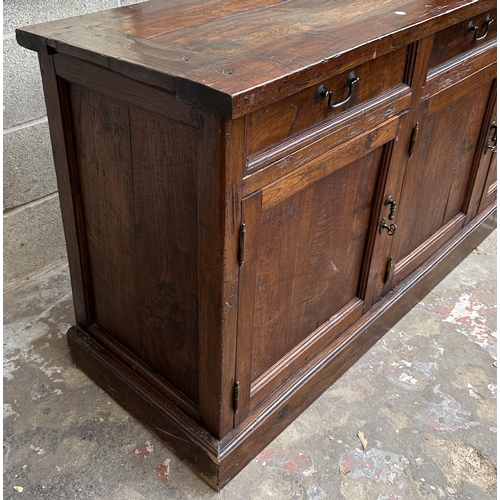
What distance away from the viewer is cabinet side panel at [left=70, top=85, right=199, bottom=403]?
1.18 metres

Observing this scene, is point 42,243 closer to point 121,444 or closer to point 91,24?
point 121,444

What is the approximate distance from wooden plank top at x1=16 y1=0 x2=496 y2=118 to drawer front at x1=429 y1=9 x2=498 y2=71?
52 millimetres

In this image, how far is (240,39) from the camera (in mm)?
1200

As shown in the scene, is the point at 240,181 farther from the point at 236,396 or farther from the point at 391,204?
the point at 391,204

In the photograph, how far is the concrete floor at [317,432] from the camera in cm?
145

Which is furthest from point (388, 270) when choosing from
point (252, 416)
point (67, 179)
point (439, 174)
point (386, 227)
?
point (67, 179)

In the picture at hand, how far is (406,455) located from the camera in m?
1.55

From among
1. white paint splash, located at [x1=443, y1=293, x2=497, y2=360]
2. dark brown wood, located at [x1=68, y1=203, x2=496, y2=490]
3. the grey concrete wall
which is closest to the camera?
dark brown wood, located at [x1=68, y1=203, x2=496, y2=490]

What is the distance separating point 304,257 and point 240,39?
52 centimetres

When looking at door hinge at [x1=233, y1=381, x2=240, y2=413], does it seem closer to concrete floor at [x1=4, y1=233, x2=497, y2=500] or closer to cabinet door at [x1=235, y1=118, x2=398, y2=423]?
cabinet door at [x1=235, y1=118, x2=398, y2=423]

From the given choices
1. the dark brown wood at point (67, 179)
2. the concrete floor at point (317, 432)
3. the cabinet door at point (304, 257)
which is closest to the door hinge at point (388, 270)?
the cabinet door at point (304, 257)

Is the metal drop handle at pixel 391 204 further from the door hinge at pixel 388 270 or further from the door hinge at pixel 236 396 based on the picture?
the door hinge at pixel 236 396

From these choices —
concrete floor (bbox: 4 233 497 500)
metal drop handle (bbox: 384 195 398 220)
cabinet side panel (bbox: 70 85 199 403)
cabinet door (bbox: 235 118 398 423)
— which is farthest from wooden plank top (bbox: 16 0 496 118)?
concrete floor (bbox: 4 233 497 500)

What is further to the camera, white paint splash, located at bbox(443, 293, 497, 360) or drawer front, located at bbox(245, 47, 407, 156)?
white paint splash, located at bbox(443, 293, 497, 360)
